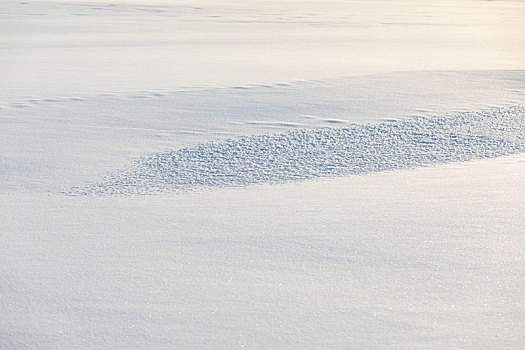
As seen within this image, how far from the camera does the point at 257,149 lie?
126 inches

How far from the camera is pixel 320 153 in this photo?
3135 mm

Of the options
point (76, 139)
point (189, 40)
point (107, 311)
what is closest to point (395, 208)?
point (107, 311)

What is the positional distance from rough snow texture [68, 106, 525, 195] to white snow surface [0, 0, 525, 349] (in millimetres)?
15

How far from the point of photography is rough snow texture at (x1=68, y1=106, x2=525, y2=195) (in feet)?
9.05

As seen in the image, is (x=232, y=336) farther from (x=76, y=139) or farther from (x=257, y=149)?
(x=76, y=139)

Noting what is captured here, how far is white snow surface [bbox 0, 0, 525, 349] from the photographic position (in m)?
1.57

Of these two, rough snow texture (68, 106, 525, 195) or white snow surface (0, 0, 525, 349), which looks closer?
white snow surface (0, 0, 525, 349)

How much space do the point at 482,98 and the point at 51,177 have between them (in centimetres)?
301

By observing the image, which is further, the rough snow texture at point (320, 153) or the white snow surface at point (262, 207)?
the rough snow texture at point (320, 153)

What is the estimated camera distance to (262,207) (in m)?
2.41

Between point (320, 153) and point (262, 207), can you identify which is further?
point (320, 153)

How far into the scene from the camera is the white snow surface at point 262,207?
5.16 ft

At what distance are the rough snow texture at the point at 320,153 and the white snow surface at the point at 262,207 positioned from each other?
0.01m

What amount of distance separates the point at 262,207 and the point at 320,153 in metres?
0.81
